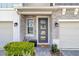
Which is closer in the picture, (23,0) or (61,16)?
(23,0)

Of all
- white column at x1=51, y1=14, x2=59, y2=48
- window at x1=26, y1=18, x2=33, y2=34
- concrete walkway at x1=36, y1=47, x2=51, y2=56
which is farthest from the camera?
window at x1=26, y1=18, x2=33, y2=34

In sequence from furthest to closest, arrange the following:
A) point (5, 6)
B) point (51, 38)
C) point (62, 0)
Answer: point (51, 38)
point (5, 6)
point (62, 0)

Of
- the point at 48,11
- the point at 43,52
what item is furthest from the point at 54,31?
the point at 43,52

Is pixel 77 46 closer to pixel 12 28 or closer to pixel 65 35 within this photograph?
pixel 65 35

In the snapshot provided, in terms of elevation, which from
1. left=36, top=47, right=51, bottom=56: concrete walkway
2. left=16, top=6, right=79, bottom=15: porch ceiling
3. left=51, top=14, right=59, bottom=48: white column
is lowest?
left=36, top=47, right=51, bottom=56: concrete walkway

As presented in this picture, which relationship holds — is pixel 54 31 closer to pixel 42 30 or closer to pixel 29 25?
pixel 42 30

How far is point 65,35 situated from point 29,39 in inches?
141

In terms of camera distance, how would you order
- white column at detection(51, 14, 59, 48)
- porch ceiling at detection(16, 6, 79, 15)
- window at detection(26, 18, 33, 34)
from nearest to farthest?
porch ceiling at detection(16, 6, 79, 15) → white column at detection(51, 14, 59, 48) → window at detection(26, 18, 33, 34)

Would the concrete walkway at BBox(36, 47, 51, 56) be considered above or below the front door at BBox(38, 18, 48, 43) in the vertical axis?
below

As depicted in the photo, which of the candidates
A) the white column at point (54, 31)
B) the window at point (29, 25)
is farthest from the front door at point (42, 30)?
the white column at point (54, 31)

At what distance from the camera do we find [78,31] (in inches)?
726

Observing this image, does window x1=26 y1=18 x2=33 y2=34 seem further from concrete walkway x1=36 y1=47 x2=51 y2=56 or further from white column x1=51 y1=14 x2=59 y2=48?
concrete walkway x1=36 y1=47 x2=51 y2=56

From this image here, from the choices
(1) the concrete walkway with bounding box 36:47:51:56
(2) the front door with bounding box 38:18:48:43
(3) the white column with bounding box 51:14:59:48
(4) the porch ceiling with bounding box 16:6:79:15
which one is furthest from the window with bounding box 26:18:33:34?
(1) the concrete walkway with bounding box 36:47:51:56

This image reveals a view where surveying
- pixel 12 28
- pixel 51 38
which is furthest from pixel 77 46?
pixel 12 28
